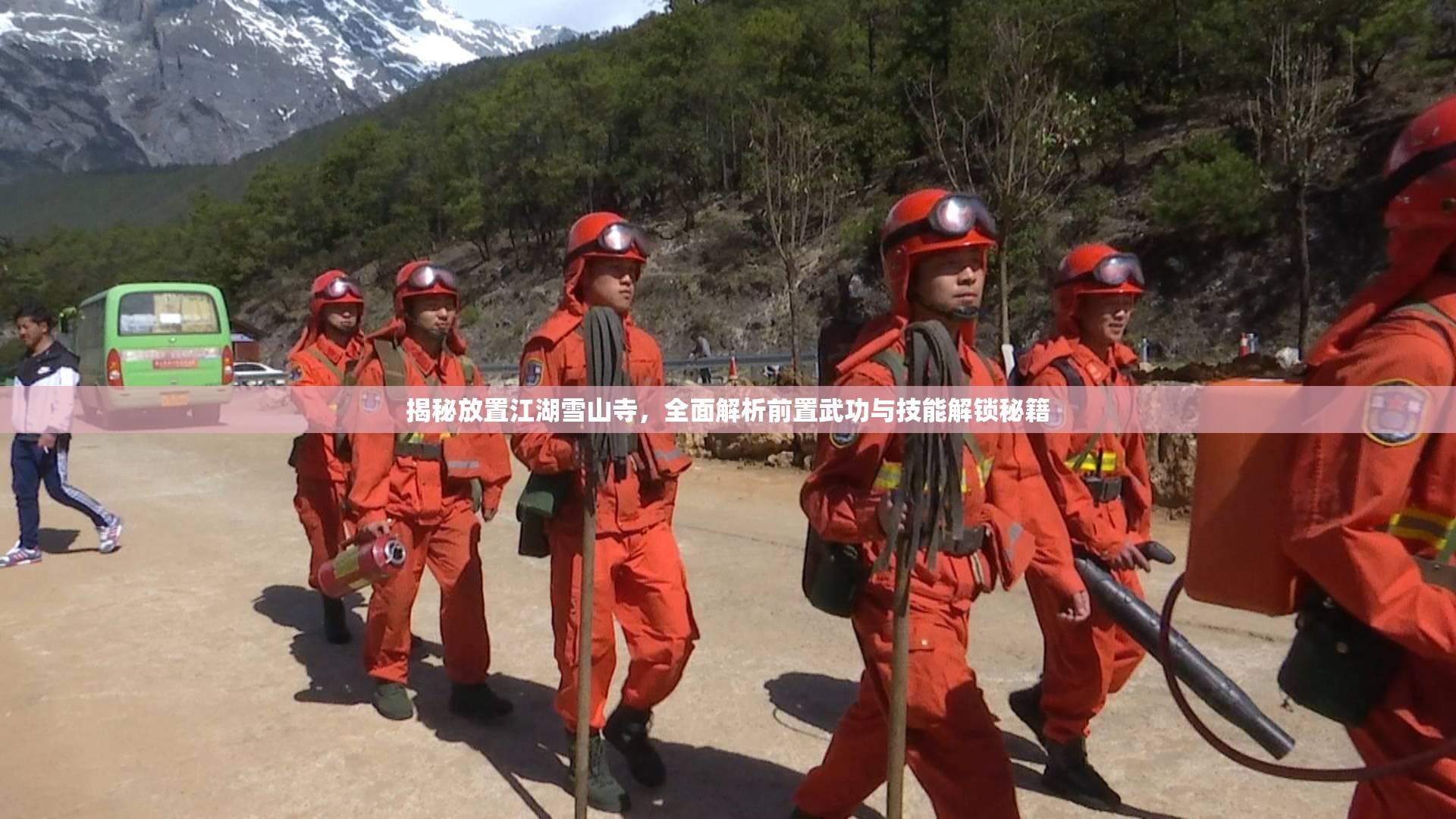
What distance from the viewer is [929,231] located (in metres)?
2.97

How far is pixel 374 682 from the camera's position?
5.57 meters

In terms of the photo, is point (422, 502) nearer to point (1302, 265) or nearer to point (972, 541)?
point (972, 541)

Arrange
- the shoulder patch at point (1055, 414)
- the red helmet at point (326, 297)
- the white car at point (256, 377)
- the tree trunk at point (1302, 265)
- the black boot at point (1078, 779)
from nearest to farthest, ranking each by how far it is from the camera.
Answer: the shoulder patch at point (1055, 414) < the black boot at point (1078, 779) < the red helmet at point (326, 297) < the tree trunk at point (1302, 265) < the white car at point (256, 377)

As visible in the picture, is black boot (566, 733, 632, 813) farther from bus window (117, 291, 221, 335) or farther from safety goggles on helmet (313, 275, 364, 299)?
bus window (117, 291, 221, 335)

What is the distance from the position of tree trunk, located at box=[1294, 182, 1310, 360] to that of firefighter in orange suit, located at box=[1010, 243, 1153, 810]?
17549mm

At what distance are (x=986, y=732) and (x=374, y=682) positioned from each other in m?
3.68

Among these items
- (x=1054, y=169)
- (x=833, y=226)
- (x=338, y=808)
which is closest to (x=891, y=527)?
(x=338, y=808)

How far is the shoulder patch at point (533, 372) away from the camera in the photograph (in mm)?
4203

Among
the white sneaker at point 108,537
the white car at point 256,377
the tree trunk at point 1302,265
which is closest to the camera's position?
the white sneaker at point 108,537

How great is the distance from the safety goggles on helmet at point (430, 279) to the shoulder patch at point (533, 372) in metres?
1.32

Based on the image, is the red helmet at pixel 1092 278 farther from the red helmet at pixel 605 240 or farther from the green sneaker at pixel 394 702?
the green sneaker at pixel 394 702

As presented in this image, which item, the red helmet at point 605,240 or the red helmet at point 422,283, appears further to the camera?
the red helmet at point 422,283
